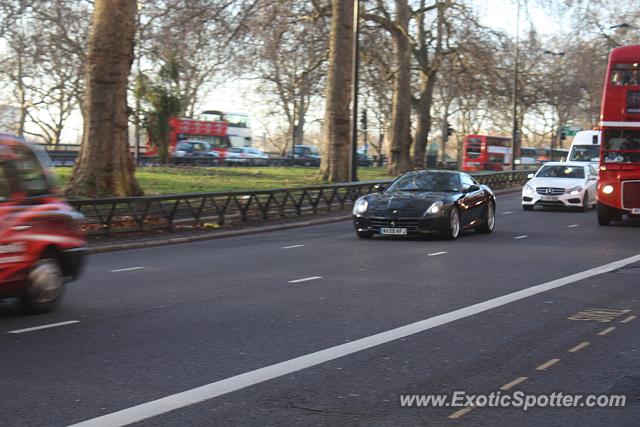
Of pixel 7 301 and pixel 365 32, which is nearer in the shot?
pixel 7 301

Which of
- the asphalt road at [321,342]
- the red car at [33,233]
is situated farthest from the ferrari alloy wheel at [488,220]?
the red car at [33,233]

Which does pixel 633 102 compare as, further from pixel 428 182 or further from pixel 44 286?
pixel 44 286

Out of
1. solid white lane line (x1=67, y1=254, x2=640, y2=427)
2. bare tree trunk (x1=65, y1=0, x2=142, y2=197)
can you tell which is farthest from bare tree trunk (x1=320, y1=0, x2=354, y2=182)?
solid white lane line (x1=67, y1=254, x2=640, y2=427)

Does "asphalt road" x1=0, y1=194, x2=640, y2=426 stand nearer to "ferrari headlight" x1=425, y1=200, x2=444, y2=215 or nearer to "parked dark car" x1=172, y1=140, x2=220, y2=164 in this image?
"ferrari headlight" x1=425, y1=200, x2=444, y2=215

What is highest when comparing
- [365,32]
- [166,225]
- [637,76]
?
[365,32]

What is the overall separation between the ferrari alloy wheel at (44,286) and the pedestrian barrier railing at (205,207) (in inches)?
357

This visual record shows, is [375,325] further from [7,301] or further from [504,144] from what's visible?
[504,144]

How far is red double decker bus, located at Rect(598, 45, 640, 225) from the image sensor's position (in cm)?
2262

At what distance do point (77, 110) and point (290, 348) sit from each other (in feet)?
249

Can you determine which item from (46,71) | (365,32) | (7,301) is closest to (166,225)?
(7,301)

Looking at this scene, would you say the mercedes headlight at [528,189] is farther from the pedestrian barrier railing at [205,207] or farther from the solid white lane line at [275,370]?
the solid white lane line at [275,370]

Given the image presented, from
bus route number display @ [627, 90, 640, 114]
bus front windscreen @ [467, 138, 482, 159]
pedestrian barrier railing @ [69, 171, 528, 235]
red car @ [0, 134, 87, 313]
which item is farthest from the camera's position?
bus front windscreen @ [467, 138, 482, 159]

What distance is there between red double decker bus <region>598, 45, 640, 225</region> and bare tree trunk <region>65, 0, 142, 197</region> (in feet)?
35.9

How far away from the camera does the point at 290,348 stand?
7840 mm
